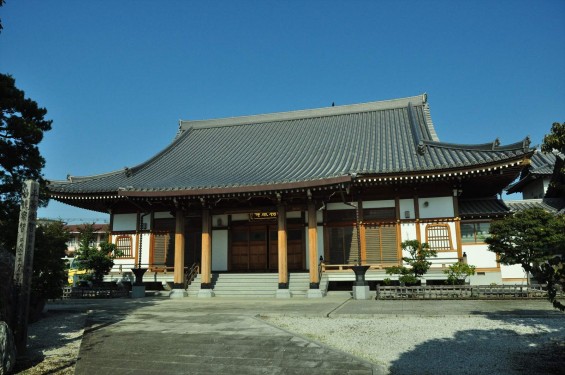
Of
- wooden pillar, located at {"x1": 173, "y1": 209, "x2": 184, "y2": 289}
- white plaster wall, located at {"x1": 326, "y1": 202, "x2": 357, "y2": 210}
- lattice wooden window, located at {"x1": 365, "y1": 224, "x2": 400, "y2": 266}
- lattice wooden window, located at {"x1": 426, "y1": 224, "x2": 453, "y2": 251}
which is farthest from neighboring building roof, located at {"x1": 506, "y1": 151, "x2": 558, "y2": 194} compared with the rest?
wooden pillar, located at {"x1": 173, "y1": 209, "x2": 184, "y2": 289}

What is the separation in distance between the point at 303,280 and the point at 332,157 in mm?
6248

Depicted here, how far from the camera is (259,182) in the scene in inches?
675

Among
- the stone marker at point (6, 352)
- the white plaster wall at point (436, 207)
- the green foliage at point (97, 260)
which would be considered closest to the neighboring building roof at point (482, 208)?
the white plaster wall at point (436, 207)

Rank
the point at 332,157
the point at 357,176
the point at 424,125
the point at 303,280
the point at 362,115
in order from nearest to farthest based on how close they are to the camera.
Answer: the point at 357,176, the point at 303,280, the point at 332,157, the point at 424,125, the point at 362,115

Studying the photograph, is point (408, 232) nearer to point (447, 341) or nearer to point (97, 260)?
point (447, 341)

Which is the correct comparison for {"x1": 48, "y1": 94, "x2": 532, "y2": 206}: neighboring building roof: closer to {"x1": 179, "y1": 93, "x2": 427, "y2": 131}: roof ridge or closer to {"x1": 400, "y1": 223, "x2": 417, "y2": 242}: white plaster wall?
{"x1": 179, "y1": 93, "x2": 427, "y2": 131}: roof ridge

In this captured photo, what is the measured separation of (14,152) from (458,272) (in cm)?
1485

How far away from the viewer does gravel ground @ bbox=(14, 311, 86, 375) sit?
654cm

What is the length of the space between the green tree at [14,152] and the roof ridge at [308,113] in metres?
18.0

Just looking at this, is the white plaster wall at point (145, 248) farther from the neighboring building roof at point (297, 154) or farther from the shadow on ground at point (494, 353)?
the shadow on ground at point (494, 353)

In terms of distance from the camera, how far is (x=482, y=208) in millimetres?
18984

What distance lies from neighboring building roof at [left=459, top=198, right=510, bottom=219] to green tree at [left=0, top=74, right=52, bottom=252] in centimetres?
1654

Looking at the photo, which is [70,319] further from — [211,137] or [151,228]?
[211,137]

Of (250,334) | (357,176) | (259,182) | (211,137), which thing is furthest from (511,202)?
(250,334)
